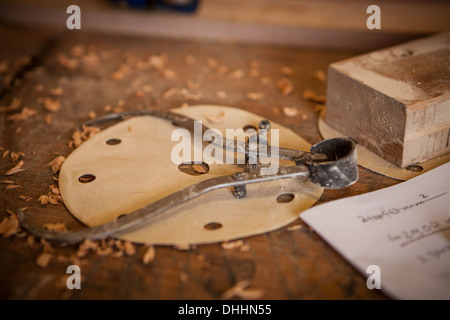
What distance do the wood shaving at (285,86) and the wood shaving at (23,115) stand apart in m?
0.61

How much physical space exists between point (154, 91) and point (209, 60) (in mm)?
225

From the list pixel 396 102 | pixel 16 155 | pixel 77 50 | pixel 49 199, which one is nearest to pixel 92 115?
pixel 16 155

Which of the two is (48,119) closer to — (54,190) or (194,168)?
(54,190)

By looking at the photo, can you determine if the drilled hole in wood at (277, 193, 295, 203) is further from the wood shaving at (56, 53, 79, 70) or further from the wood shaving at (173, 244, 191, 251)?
the wood shaving at (56, 53, 79, 70)

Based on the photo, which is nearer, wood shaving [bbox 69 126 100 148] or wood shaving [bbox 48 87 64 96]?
wood shaving [bbox 69 126 100 148]

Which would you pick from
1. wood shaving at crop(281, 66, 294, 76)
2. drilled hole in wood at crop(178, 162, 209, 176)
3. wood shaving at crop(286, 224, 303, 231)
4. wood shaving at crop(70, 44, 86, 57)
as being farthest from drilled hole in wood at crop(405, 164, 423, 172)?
wood shaving at crop(70, 44, 86, 57)

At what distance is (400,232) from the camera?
2.17ft

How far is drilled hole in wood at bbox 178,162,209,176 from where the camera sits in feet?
2.69

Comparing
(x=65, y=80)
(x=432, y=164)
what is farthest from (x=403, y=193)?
(x=65, y=80)

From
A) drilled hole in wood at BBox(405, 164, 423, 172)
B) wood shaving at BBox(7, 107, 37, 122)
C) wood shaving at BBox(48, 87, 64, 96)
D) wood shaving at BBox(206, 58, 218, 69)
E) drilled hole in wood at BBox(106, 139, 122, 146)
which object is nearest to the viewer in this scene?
drilled hole in wood at BBox(405, 164, 423, 172)

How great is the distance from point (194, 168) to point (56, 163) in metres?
0.28

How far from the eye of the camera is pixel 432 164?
2.67ft

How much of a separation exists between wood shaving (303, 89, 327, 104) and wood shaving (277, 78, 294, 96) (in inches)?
1.6
